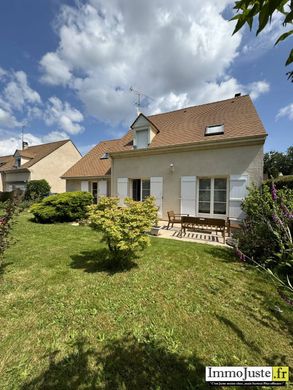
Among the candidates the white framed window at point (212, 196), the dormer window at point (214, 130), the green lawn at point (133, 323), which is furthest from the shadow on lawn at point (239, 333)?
the dormer window at point (214, 130)

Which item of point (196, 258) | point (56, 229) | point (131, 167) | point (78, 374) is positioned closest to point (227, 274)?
point (196, 258)

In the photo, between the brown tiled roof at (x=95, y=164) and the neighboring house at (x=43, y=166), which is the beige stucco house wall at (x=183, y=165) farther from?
the neighboring house at (x=43, y=166)

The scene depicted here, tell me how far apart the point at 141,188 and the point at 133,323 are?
9.51m

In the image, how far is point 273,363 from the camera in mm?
2174

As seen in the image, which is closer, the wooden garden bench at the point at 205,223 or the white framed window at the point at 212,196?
the wooden garden bench at the point at 205,223

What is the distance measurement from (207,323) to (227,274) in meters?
1.82

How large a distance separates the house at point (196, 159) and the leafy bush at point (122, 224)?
236 inches

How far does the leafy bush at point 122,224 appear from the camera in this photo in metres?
4.09

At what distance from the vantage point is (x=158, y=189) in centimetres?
1093

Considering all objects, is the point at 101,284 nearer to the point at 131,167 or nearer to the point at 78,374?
the point at 78,374

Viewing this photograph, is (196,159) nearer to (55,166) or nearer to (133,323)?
(133,323)

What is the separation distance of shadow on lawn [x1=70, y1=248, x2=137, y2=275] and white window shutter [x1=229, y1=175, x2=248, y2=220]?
6.22 metres

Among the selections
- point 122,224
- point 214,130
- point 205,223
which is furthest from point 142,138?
point 122,224

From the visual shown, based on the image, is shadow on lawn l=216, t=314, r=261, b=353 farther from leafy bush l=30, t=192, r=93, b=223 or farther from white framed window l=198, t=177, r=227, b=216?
leafy bush l=30, t=192, r=93, b=223
